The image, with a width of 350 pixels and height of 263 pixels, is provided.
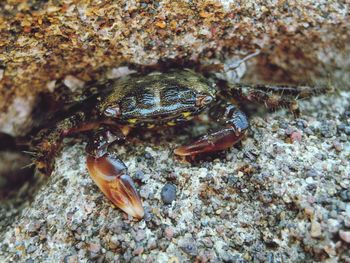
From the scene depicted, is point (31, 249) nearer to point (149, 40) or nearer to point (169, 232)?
point (169, 232)

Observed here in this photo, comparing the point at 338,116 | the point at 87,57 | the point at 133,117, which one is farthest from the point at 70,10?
the point at 338,116

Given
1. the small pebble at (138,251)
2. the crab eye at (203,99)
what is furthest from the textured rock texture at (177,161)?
the crab eye at (203,99)

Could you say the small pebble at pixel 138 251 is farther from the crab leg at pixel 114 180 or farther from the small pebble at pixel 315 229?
the small pebble at pixel 315 229

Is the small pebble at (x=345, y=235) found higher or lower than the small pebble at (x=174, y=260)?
higher

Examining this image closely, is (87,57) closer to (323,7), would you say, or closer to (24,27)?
(24,27)

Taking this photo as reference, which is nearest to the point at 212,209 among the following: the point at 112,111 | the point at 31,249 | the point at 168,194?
the point at 168,194

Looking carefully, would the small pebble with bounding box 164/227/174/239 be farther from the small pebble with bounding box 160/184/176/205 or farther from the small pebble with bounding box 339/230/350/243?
the small pebble with bounding box 339/230/350/243
